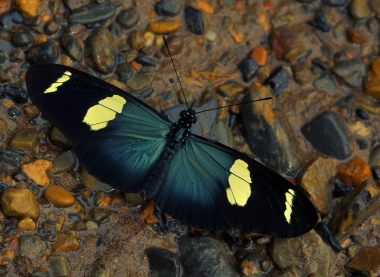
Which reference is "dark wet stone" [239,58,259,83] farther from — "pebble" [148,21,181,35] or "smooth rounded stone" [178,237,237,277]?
"smooth rounded stone" [178,237,237,277]

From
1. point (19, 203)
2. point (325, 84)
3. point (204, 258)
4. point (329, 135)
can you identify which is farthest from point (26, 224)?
point (325, 84)

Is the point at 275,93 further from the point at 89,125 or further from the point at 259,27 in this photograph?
the point at 89,125

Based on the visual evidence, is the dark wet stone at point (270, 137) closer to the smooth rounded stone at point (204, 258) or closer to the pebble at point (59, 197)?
the smooth rounded stone at point (204, 258)

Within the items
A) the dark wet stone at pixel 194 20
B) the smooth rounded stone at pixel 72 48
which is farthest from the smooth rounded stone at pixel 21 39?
the dark wet stone at pixel 194 20

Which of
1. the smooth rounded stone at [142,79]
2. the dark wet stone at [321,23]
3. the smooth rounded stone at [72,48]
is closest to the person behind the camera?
the smooth rounded stone at [72,48]

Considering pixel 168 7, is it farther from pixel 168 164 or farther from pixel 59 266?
pixel 59 266

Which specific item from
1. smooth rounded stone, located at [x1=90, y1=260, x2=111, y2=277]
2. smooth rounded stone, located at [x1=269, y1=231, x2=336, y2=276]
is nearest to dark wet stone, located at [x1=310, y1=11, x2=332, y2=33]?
smooth rounded stone, located at [x1=269, y1=231, x2=336, y2=276]
